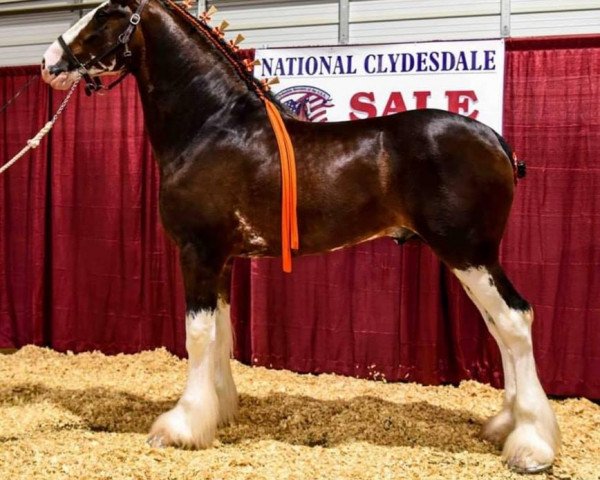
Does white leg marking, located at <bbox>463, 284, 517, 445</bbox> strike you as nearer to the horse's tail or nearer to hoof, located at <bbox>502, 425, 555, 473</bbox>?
hoof, located at <bbox>502, 425, 555, 473</bbox>

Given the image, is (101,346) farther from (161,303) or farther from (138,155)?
(138,155)

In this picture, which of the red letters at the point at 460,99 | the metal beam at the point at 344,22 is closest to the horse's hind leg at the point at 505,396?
the red letters at the point at 460,99

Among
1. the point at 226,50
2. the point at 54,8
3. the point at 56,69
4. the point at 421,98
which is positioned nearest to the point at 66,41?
the point at 56,69

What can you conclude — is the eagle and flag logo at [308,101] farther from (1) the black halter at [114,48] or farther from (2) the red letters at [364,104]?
(1) the black halter at [114,48]

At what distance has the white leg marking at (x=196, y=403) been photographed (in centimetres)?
236

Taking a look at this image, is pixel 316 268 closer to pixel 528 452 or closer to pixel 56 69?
pixel 528 452

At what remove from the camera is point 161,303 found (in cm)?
401

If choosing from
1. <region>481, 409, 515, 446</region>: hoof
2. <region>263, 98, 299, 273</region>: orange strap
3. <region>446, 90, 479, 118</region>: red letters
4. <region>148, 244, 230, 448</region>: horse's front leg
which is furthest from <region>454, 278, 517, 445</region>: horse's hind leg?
<region>446, 90, 479, 118</region>: red letters

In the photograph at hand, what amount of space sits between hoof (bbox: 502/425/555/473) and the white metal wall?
7.88 ft

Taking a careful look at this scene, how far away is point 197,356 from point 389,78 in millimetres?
2052

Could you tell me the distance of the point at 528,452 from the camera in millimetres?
2195

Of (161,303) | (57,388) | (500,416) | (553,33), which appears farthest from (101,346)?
(553,33)

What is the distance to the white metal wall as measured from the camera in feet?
11.5

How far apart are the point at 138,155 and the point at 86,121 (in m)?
0.49
